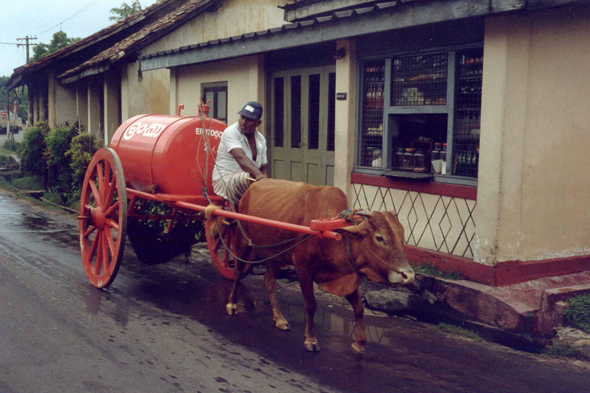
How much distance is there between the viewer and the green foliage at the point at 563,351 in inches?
218

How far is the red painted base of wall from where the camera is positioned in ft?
22.4

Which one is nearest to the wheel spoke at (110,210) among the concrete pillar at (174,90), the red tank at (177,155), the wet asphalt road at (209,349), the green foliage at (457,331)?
the red tank at (177,155)

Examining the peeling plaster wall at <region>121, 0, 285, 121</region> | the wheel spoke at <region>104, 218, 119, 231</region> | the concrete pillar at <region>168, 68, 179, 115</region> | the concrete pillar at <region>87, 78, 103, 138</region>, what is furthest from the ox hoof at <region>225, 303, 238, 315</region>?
the concrete pillar at <region>87, 78, 103, 138</region>

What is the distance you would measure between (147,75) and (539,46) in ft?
42.1

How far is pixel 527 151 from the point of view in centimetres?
682

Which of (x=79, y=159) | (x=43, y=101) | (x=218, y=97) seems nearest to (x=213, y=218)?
(x=218, y=97)

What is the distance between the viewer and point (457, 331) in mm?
6184

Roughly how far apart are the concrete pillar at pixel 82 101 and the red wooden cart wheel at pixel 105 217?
51.2ft

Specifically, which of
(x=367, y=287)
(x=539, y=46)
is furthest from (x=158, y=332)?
(x=539, y=46)

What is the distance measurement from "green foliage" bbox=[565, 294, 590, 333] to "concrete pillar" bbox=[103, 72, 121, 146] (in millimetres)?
15739

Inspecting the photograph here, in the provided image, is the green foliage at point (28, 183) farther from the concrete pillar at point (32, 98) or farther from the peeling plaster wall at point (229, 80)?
the concrete pillar at point (32, 98)

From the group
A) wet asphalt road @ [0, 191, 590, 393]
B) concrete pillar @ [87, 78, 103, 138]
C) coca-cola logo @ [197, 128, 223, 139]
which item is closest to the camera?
wet asphalt road @ [0, 191, 590, 393]

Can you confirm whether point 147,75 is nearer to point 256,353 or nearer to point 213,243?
point 213,243

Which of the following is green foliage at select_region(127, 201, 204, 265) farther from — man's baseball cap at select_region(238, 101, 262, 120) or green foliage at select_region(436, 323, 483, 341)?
green foliage at select_region(436, 323, 483, 341)
